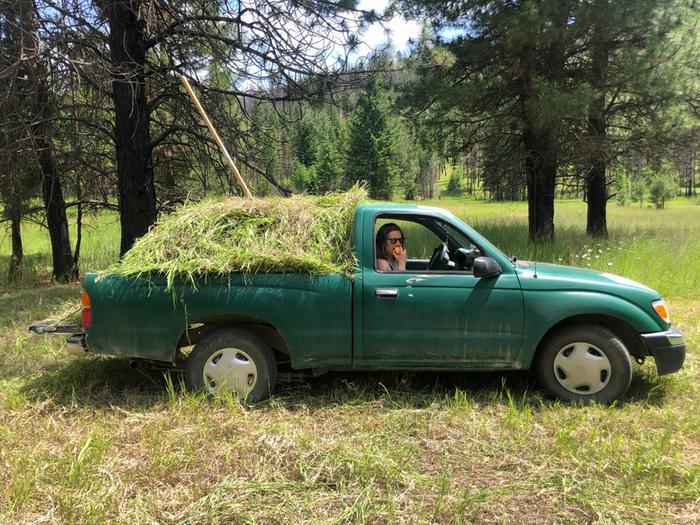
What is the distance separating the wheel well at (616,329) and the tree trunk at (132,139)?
6.54 m

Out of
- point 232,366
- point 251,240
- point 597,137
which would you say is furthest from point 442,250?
point 597,137

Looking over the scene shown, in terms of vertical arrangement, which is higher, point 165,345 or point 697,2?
point 697,2

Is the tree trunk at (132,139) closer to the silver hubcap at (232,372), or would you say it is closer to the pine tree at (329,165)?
the silver hubcap at (232,372)

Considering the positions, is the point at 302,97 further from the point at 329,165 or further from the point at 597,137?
the point at 329,165

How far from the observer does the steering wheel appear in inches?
189

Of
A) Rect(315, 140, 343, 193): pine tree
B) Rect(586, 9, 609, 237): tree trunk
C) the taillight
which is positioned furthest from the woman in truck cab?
Rect(315, 140, 343, 193): pine tree

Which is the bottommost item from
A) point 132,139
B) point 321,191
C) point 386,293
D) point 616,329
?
point 616,329

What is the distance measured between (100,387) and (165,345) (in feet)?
3.39

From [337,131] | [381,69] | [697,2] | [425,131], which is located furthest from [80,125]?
[337,131]

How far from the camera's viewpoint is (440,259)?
15.9 feet

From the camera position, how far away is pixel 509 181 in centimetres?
1348

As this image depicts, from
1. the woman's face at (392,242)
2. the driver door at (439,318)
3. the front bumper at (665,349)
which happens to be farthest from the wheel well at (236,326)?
the front bumper at (665,349)

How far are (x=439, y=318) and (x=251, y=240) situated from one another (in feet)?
5.62

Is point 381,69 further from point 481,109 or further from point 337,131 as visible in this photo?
point 337,131
